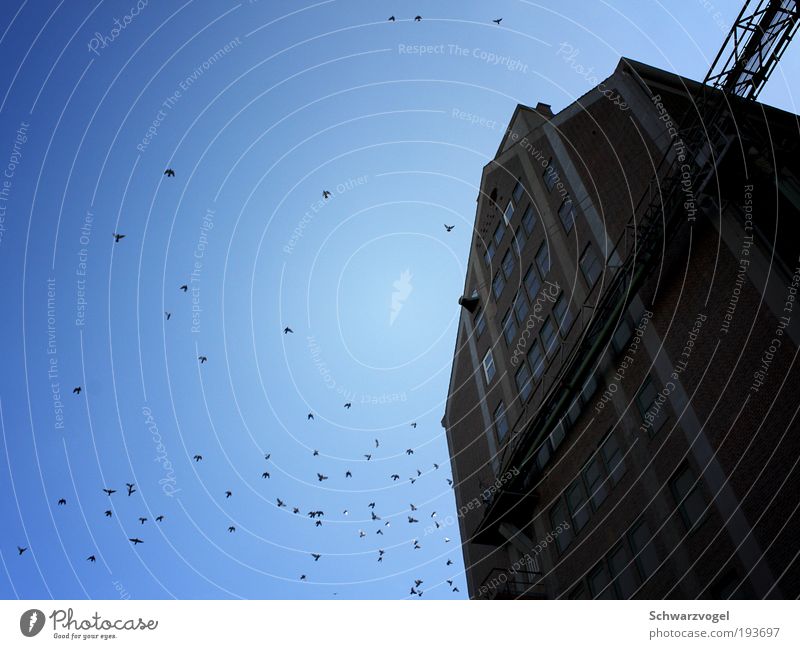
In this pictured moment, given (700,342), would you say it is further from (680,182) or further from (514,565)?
(514,565)

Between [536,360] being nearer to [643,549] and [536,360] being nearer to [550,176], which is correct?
[550,176]

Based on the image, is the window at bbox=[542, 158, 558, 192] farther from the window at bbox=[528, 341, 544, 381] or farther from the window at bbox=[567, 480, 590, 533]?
the window at bbox=[567, 480, 590, 533]

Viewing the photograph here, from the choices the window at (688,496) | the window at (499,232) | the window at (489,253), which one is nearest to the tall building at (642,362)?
the window at (688,496)

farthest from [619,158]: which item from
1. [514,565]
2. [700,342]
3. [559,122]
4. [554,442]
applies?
[514,565]

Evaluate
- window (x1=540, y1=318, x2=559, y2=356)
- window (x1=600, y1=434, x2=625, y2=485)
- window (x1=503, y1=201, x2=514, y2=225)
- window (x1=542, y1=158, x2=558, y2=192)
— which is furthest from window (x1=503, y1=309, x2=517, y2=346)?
window (x1=600, y1=434, x2=625, y2=485)

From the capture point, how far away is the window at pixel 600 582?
22.4 m

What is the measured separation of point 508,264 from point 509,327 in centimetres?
390

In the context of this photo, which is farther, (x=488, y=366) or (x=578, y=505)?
(x=488, y=366)

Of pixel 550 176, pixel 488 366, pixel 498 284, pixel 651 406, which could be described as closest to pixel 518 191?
pixel 550 176

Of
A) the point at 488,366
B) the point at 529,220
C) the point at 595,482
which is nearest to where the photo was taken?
the point at 595,482

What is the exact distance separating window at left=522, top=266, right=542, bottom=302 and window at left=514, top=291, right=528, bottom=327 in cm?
57

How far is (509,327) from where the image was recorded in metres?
35.1

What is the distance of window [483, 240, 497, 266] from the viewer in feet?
130

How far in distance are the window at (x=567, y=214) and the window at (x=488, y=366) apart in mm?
9479
